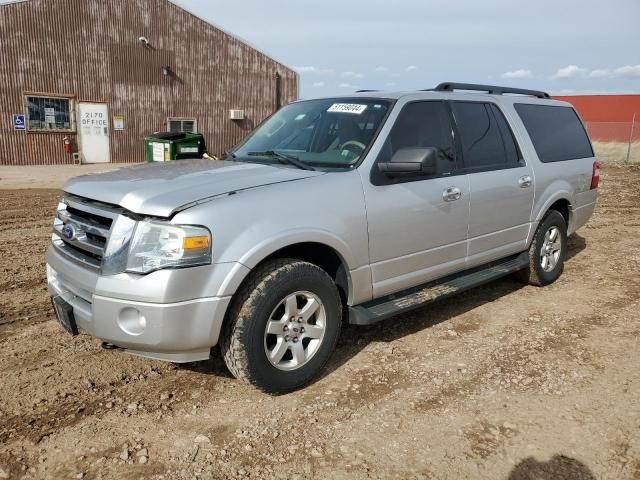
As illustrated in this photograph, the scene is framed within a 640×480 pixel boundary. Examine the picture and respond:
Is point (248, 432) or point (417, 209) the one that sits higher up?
point (417, 209)

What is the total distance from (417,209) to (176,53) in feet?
68.0

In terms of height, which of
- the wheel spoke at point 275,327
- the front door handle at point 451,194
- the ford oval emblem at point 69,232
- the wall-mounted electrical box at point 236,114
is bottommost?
the wheel spoke at point 275,327

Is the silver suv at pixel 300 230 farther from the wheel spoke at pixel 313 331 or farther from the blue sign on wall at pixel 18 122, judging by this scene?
the blue sign on wall at pixel 18 122

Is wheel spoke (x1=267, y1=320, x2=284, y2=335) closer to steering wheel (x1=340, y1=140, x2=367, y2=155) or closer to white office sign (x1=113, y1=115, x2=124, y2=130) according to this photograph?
steering wheel (x1=340, y1=140, x2=367, y2=155)

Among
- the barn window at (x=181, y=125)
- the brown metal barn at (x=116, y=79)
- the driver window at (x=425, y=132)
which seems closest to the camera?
the driver window at (x=425, y=132)

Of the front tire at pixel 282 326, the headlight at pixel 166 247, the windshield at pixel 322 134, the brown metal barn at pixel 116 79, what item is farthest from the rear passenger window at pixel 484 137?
the brown metal barn at pixel 116 79

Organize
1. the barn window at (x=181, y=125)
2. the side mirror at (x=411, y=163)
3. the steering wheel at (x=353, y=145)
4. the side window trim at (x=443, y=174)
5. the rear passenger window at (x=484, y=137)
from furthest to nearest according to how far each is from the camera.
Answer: the barn window at (x=181, y=125), the rear passenger window at (x=484, y=137), the steering wheel at (x=353, y=145), the side window trim at (x=443, y=174), the side mirror at (x=411, y=163)

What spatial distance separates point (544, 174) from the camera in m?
5.28

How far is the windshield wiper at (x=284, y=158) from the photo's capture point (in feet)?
12.3

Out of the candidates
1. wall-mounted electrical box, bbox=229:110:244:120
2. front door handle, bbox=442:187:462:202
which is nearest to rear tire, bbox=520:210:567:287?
front door handle, bbox=442:187:462:202

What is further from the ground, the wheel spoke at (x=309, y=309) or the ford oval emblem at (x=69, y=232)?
the ford oval emblem at (x=69, y=232)

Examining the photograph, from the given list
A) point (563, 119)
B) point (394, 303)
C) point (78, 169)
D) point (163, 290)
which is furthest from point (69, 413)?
point (78, 169)

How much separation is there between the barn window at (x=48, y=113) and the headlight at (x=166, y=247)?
19147 millimetres

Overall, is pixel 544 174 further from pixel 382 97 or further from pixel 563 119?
pixel 382 97
